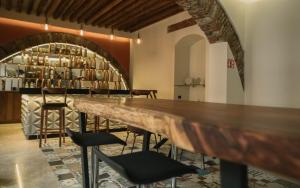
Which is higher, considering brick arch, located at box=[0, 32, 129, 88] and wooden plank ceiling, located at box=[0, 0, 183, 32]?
wooden plank ceiling, located at box=[0, 0, 183, 32]

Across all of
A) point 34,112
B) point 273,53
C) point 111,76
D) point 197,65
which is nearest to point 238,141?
point 273,53

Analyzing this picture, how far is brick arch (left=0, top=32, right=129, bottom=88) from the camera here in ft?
23.0

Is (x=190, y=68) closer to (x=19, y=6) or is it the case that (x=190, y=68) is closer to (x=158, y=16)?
(x=158, y=16)

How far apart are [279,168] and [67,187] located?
2510mm

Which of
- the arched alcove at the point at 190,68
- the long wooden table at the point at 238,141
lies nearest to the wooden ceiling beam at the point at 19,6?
the arched alcove at the point at 190,68

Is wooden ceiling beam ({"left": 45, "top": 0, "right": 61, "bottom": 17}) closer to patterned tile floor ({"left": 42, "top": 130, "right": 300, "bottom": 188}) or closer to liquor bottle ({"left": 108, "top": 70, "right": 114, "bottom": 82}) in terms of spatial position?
liquor bottle ({"left": 108, "top": 70, "right": 114, "bottom": 82})

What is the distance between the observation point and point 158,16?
23.6ft

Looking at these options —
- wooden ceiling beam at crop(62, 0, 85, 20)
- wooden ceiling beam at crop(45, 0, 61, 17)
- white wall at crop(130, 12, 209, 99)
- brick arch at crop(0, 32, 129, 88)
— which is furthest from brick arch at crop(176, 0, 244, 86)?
brick arch at crop(0, 32, 129, 88)

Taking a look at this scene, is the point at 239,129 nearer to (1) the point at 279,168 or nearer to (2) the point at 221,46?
(1) the point at 279,168

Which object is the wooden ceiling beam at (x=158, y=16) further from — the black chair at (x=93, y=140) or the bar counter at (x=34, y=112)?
the black chair at (x=93, y=140)

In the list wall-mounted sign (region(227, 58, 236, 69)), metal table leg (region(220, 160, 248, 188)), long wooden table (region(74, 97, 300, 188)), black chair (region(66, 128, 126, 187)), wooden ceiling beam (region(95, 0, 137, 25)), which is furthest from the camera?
wooden ceiling beam (region(95, 0, 137, 25))

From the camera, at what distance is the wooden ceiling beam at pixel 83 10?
6192 millimetres

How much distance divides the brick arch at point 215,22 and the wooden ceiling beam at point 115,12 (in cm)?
239

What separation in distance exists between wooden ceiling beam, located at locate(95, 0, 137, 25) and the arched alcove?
5.76 feet
